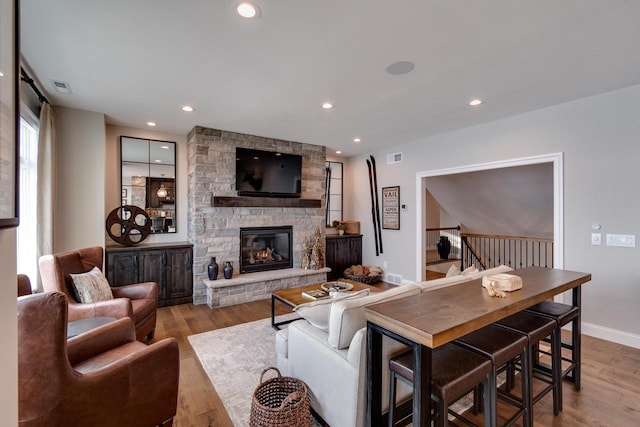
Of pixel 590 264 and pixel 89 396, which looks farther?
pixel 590 264

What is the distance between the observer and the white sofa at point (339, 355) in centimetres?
164

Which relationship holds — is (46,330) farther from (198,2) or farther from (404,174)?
(404,174)

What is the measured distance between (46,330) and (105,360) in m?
0.67

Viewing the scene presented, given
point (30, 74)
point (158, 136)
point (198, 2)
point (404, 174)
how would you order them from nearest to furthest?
point (198, 2) → point (30, 74) → point (158, 136) → point (404, 174)

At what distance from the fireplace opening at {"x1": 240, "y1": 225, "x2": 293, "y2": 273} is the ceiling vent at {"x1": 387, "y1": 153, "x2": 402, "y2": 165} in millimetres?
2337

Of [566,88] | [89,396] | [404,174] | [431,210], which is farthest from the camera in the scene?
[431,210]

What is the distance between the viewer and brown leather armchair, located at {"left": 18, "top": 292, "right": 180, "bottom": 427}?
131cm

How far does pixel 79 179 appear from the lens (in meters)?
3.85

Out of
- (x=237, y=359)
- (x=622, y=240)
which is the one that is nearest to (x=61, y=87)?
(x=237, y=359)

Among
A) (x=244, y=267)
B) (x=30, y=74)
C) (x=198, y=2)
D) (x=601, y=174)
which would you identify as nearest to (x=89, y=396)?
(x=198, y=2)

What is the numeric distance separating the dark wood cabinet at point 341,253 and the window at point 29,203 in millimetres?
4323

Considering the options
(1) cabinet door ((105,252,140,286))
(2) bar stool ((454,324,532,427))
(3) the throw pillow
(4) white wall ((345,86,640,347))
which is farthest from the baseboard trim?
(1) cabinet door ((105,252,140,286))

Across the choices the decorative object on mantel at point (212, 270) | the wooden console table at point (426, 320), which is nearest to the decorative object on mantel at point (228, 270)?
the decorative object on mantel at point (212, 270)

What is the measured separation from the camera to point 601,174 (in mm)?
3262
